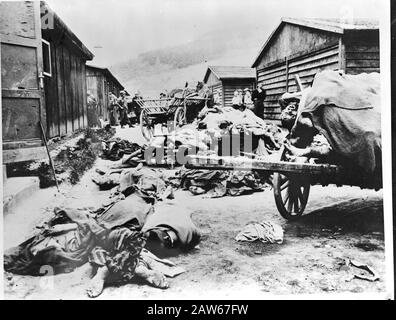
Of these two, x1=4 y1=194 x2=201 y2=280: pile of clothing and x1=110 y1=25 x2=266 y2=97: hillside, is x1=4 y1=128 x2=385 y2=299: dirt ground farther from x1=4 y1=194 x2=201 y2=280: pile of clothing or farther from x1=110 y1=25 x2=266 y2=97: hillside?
x1=110 y1=25 x2=266 y2=97: hillside

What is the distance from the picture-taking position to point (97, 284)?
3189 millimetres

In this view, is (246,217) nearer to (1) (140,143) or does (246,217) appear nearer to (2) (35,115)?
(1) (140,143)

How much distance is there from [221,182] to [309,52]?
1.92 m

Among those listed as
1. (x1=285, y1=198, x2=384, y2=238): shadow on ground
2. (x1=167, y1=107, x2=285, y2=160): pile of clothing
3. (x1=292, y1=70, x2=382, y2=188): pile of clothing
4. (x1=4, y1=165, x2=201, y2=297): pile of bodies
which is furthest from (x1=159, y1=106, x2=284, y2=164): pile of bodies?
(x1=285, y1=198, x2=384, y2=238): shadow on ground

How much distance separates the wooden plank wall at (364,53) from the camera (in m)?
3.68

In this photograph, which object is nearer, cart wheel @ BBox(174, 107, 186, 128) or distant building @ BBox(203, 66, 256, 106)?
distant building @ BBox(203, 66, 256, 106)

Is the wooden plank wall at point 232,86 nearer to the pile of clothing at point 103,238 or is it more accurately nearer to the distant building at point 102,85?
the distant building at point 102,85

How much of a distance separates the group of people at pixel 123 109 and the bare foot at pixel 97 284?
5.56 ft

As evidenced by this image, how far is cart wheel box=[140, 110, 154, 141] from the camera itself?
4.01 metres

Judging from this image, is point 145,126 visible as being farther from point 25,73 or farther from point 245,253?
point 245,253

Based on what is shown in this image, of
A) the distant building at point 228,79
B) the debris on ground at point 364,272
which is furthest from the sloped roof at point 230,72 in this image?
the debris on ground at point 364,272

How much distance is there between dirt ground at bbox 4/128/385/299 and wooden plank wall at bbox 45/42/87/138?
1148 mm

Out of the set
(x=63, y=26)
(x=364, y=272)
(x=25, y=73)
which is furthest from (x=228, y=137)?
(x=25, y=73)
